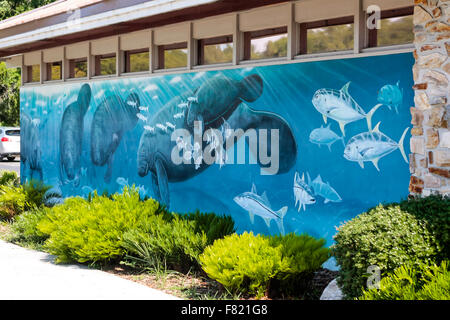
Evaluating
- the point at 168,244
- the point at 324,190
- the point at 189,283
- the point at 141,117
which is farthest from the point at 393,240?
the point at 141,117

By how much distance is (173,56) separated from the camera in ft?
32.8

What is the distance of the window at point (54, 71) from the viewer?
43.0 feet

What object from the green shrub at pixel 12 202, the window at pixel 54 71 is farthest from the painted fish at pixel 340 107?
the window at pixel 54 71

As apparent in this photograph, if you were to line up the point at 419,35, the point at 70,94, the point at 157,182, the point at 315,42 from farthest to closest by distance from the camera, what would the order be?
1. the point at 70,94
2. the point at 157,182
3. the point at 315,42
4. the point at 419,35

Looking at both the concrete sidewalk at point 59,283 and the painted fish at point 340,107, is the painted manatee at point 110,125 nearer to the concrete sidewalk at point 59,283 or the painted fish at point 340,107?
the concrete sidewalk at point 59,283

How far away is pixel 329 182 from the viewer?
24.3ft

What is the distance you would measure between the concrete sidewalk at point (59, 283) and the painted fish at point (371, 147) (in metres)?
2.72

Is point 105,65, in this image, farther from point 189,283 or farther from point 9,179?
point 189,283

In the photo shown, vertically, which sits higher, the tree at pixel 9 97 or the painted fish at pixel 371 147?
the tree at pixel 9 97

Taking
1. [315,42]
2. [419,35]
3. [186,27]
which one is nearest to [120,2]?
[186,27]

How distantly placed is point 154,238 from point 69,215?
1.82 meters

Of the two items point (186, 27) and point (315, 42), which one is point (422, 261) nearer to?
point (315, 42)

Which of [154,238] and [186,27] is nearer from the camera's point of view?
[154,238]

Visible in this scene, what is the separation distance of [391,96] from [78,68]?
7672 millimetres
